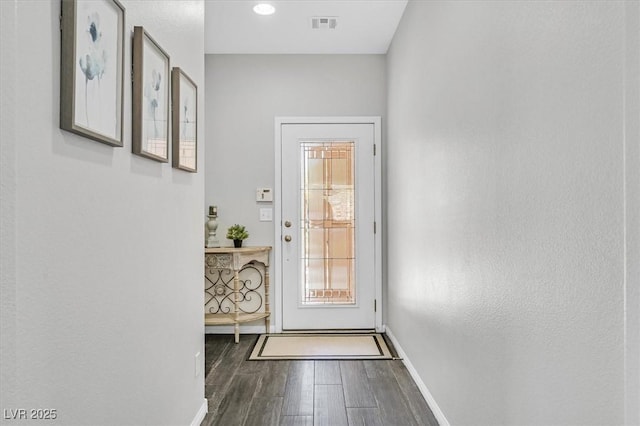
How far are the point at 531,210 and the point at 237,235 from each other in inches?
115

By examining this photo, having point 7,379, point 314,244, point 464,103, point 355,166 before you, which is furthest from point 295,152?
point 7,379

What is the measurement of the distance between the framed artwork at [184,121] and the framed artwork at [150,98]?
0.08 metres

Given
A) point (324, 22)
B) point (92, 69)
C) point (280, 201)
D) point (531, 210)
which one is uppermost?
point (324, 22)

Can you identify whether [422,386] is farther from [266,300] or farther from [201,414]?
[266,300]

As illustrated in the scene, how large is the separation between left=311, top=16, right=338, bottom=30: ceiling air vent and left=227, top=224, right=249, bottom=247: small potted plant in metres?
1.80

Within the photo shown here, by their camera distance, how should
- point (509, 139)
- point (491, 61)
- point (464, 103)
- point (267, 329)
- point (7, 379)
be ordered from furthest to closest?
1. point (267, 329)
2. point (464, 103)
3. point (491, 61)
4. point (509, 139)
5. point (7, 379)

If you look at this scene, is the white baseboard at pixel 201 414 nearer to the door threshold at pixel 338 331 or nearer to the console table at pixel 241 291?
the console table at pixel 241 291

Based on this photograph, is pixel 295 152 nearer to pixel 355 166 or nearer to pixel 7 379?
pixel 355 166

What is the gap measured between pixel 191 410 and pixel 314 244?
6.91 feet

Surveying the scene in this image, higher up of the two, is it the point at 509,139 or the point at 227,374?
the point at 509,139

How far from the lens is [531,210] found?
51.3 inches

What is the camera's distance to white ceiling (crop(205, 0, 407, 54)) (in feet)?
10.2

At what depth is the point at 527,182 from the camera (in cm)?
133

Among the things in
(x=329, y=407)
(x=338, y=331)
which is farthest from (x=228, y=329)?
(x=329, y=407)
